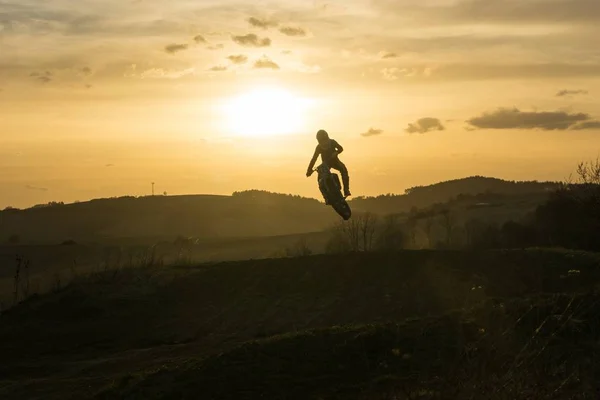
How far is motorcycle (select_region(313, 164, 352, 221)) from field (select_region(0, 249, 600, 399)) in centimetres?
295

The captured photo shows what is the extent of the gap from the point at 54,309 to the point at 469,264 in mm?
Answer: 15552

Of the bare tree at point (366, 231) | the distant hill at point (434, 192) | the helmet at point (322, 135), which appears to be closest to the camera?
the helmet at point (322, 135)

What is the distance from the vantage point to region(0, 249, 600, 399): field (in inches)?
595

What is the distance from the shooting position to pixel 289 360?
1827cm

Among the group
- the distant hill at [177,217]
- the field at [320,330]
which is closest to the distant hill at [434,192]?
the distant hill at [177,217]

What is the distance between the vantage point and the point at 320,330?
1966cm

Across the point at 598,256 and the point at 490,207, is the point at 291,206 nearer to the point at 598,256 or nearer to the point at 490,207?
the point at 490,207

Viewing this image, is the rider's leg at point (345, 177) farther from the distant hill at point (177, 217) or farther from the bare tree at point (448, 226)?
the distant hill at point (177, 217)

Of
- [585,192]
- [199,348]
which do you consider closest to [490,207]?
[585,192]

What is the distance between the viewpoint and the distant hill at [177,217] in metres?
141

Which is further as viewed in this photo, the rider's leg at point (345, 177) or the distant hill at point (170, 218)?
the distant hill at point (170, 218)

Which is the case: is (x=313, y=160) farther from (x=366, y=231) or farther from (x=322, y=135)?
(x=366, y=231)

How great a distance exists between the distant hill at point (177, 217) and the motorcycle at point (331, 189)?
4686 inches

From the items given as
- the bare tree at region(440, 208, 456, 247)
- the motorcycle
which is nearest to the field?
the motorcycle
